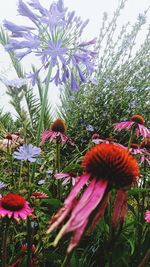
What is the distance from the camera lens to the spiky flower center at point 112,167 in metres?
0.52

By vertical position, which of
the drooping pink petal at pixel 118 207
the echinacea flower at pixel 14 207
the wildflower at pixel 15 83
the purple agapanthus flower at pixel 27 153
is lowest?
the echinacea flower at pixel 14 207

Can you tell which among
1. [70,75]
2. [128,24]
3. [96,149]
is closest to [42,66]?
[70,75]

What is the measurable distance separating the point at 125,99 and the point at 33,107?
1274 millimetres

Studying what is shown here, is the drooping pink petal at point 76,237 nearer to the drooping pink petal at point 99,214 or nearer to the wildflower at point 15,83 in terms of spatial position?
the drooping pink petal at point 99,214

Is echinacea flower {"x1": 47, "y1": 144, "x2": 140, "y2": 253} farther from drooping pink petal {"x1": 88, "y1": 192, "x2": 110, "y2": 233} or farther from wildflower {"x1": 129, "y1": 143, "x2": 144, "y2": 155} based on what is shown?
wildflower {"x1": 129, "y1": 143, "x2": 144, "y2": 155}

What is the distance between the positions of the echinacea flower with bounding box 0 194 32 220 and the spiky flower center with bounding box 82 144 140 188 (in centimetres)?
34

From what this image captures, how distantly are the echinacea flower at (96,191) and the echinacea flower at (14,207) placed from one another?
1.08 ft

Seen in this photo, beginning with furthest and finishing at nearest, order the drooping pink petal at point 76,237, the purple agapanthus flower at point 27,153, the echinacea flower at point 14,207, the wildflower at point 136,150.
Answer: the wildflower at point 136,150 → the purple agapanthus flower at point 27,153 → the echinacea flower at point 14,207 → the drooping pink petal at point 76,237

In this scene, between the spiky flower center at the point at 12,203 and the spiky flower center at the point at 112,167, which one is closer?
the spiky flower center at the point at 112,167

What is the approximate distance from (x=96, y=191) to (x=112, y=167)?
9 centimetres

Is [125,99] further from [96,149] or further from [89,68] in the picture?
[96,149]

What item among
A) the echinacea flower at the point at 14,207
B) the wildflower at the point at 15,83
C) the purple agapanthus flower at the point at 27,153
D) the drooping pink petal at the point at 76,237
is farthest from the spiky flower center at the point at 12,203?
the drooping pink petal at the point at 76,237

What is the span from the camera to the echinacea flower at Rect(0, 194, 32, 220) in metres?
0.85

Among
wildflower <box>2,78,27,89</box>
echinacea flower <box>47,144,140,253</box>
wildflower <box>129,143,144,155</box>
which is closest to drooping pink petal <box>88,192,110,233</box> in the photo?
echinacea flower <box>47,144,140,253</box>
